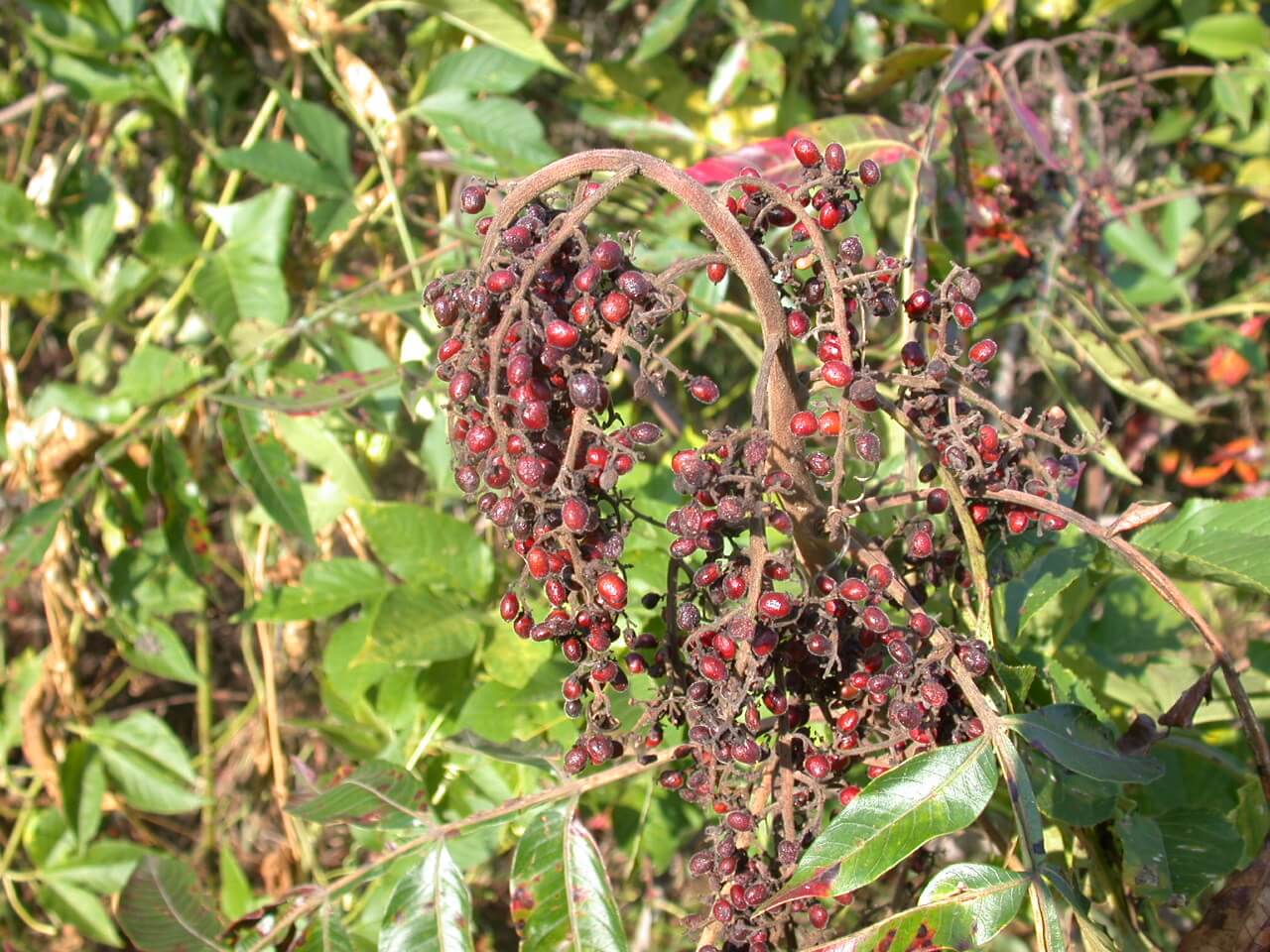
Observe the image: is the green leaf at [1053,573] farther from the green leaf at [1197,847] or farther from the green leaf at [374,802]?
the green leaf at [374,802]

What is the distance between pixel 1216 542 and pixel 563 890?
0.74 metres

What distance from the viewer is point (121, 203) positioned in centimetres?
230

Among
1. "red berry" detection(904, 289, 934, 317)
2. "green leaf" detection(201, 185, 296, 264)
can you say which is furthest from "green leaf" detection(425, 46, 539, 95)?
"red berry" detection(904, 289, 934, 317)

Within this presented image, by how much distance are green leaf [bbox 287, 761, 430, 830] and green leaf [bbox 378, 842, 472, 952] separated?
0.20ft

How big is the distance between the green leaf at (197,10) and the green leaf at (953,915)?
1736 millimetres

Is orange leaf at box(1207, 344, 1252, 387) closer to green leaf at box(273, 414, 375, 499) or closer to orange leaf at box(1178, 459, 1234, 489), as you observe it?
orange leaf at box(1178, 459, 1234, 489)

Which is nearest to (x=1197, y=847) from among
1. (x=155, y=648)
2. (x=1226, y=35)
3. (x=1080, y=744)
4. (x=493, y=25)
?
(x=1080, y=744)

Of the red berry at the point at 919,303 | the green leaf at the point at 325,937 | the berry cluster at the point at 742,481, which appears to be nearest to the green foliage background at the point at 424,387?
the green leaf at the point at 325,937

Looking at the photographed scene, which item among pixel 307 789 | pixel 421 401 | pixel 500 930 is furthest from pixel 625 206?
pixel 500 930

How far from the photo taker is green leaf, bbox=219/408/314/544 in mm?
1528

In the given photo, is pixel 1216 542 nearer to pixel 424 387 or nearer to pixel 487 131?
pixel 424 387

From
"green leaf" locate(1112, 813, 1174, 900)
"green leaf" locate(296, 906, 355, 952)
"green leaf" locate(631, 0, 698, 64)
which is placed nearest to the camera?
"green leaf" locate(1112, 813, 1174, 900)

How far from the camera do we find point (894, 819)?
0.81 m

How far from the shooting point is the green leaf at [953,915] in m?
0.82
